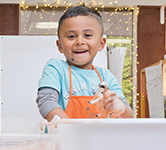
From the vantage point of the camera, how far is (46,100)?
701mm

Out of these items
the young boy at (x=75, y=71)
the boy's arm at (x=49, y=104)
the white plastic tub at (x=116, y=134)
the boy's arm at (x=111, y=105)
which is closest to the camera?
the white plastic tub at (x=116, y=134)

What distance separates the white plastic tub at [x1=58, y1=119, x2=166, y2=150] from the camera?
0.26 m

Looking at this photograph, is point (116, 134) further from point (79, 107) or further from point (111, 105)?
point (79, 107)

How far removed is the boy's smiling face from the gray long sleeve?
122 millimetres

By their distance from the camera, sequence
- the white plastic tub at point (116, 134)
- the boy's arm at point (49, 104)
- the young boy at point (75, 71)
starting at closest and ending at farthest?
the white plastic tub at point (116, 134) → the boy's arm at point (49, 104) → the young boy at point (75, 71)

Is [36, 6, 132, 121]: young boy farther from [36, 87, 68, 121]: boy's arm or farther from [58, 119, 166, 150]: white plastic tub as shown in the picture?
[58, 119, 166, 150]: white plastic tub

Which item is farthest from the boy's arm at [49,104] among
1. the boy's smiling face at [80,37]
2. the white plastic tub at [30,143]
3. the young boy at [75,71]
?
the white plastic tub at [30,143]

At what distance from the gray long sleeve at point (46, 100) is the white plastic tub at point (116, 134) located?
40 centimetres

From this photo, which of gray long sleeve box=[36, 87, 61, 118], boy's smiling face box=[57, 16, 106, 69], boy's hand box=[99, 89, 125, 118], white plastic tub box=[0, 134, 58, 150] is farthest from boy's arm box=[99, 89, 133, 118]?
boy's smiling face box=[57, 16, 106, 69]

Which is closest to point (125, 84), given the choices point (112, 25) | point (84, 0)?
point (112, 25)

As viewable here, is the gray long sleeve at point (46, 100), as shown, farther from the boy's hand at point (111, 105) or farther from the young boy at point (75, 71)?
the boy's hand at point (111, 105)

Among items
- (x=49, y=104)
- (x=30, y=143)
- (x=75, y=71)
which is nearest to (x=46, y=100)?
(x=49, y=104)

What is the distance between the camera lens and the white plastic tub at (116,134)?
260 mm

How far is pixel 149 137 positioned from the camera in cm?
27
